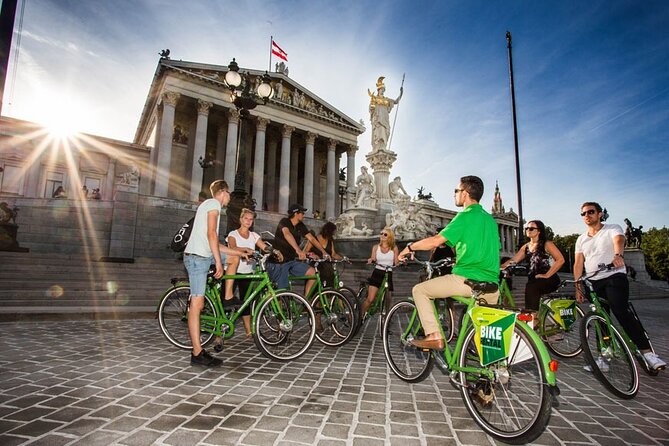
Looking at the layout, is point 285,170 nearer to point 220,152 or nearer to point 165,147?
point 220,152

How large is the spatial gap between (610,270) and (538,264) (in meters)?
1.05

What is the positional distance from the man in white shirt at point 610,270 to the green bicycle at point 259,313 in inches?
143

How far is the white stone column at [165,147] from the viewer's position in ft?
94.0

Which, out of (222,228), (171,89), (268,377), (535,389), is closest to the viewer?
(535,389)

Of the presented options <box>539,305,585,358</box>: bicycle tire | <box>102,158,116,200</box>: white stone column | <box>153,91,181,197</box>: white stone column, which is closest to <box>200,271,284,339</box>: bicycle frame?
<box>539,305,585,358</box>: bicycle tire

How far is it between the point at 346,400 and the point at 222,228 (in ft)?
65.1

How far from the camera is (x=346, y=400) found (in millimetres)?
3281

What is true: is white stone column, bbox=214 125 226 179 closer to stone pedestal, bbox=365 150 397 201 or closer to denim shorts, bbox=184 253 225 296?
stone pedestal, bbox=365 150 397 201

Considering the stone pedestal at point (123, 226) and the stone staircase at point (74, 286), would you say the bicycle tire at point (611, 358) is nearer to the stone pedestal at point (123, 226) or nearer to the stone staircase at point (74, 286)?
the stone staircase at point (74, 286)

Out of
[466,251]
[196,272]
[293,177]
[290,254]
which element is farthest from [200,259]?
[293,177]

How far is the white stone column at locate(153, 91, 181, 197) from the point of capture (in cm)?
2866

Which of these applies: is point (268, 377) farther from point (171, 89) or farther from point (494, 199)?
point (494, 199)

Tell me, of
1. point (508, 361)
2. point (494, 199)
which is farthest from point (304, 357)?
point (494, 199)

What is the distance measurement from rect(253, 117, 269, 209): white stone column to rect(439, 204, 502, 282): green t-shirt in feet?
105
